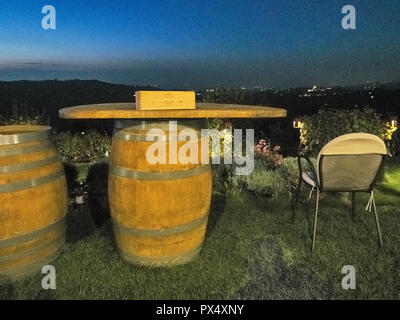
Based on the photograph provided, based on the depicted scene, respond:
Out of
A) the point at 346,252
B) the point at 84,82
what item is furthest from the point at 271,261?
the point at 84,82

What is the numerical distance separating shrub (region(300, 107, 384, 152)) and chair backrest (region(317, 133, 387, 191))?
3.19 m

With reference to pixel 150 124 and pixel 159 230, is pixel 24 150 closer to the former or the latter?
pixel 150 124

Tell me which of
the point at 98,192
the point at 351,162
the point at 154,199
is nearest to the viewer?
the point at 154,199

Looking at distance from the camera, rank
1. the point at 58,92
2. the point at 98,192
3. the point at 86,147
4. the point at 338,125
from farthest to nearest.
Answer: the point at 58,92, the point at 86,147, the point at 338,125, the point at 98,192

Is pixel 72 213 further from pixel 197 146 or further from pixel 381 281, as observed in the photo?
pixel 381 281

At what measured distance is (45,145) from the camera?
264cm

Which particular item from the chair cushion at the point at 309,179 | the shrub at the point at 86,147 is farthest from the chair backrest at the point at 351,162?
the shrub at the point at 86,147

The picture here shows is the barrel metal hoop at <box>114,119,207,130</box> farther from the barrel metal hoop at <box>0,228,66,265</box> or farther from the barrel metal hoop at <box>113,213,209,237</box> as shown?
the barrel metal hoop at <box>0,228,66,265</box>

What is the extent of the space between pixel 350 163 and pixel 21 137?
2708 millimetres

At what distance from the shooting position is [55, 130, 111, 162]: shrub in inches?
→ 328

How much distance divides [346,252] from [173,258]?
1.57 metres

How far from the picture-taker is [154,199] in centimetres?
259

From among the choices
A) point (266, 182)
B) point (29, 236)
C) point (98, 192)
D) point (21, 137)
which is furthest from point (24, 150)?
point (266, 182)

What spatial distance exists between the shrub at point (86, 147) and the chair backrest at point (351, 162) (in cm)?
645
